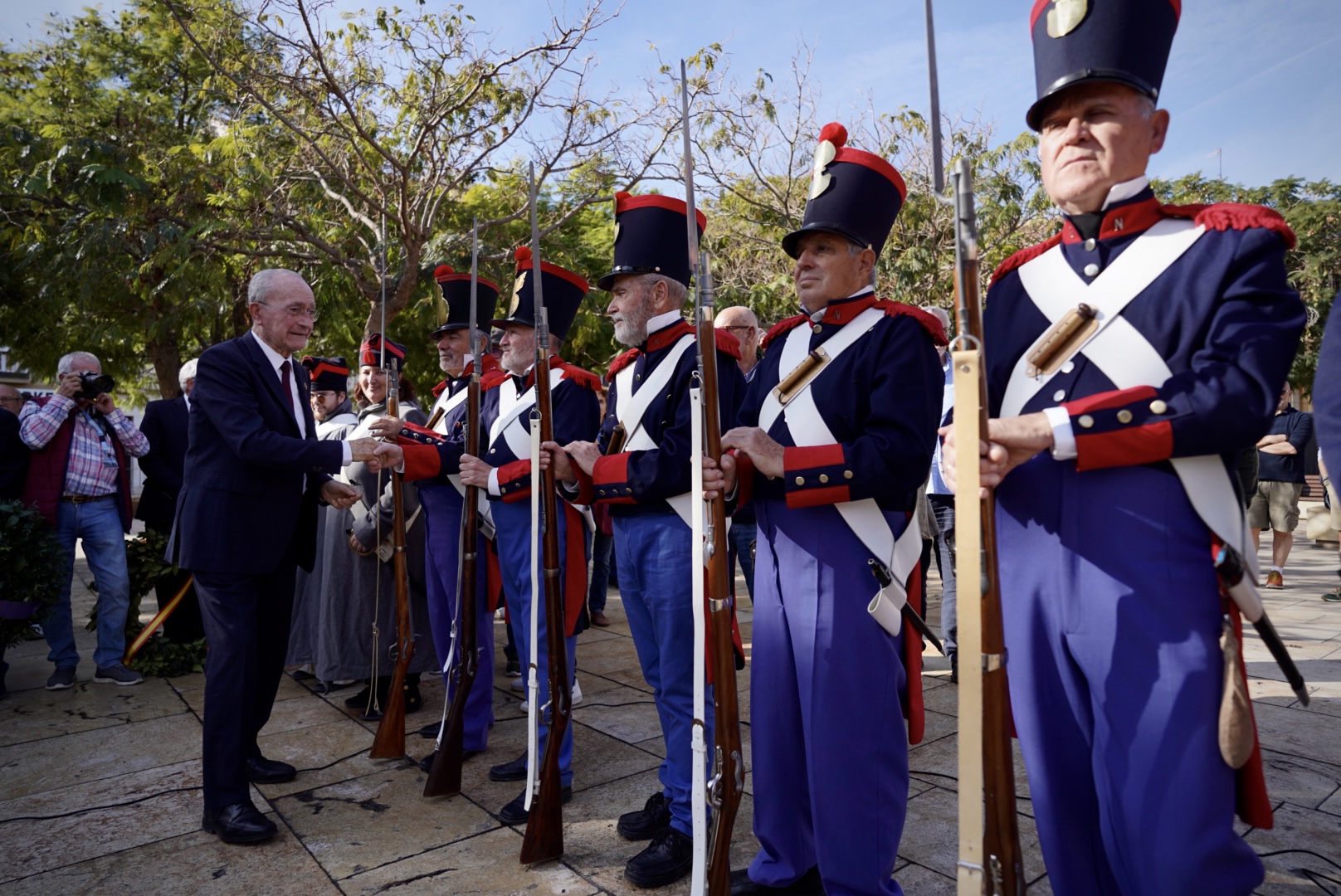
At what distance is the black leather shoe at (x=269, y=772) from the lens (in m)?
4.02

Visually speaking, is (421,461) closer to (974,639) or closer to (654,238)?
(654,238)

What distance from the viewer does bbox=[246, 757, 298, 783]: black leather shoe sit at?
4016 millimetres

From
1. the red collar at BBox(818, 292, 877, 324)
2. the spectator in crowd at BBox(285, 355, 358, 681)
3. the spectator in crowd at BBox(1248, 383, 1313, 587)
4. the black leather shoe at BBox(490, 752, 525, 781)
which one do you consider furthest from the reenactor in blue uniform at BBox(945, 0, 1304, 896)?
the spectator in crowd at BBox(1248, 383, 1313, 587)

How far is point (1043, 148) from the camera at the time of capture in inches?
82.0

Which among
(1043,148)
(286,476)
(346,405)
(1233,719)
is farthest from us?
(346,405)

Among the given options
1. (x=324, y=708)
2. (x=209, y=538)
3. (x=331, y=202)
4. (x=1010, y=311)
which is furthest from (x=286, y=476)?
(x=331, y=202)

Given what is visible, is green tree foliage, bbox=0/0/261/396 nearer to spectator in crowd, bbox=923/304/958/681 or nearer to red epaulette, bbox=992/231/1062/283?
spectator in crowd, bbox=923/304/958/681

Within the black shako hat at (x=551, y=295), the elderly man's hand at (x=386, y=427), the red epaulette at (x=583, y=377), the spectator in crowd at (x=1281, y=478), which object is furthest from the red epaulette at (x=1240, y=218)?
the spectator in crowd at (x=1281, y=478)

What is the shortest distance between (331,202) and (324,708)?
8.18 metres

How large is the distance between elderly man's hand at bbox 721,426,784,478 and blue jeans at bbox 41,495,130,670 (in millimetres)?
5055

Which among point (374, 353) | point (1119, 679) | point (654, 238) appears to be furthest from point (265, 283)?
point (1119, 679)

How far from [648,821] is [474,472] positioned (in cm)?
152

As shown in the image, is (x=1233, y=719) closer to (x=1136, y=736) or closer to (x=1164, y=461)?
(x=1136, y=736)

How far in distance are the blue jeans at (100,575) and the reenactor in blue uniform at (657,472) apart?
160 inches
